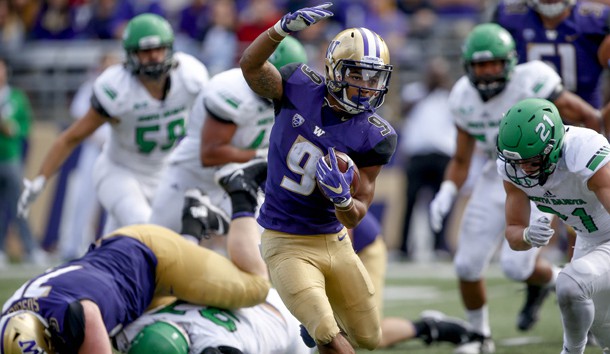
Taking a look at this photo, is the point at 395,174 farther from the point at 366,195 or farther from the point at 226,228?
the point at 366,195

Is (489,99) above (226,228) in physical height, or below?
above

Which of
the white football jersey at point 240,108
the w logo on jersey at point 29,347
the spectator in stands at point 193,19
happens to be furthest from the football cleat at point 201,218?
the spectator in stands at point 193,19

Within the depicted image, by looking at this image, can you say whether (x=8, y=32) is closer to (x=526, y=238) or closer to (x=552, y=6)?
(x=552, y=6)

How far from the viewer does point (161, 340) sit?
4.89 metres

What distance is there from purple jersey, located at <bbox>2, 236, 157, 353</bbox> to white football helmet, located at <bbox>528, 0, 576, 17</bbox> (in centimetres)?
322

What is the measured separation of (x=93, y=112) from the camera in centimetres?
692

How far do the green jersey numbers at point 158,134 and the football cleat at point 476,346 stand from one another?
2.38 metres

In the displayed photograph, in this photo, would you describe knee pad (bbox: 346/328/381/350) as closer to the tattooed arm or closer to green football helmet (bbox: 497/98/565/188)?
green football helmet (bbox: 497/98/565/188)

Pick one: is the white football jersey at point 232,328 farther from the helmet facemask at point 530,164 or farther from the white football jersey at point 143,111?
the white football jersey at point 143,111

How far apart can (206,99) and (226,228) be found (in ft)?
2.66

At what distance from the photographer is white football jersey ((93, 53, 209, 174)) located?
691 centimetres

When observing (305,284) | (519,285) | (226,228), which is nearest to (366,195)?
(305,284)

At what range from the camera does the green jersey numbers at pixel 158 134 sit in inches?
278

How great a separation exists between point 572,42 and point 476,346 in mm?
2136
